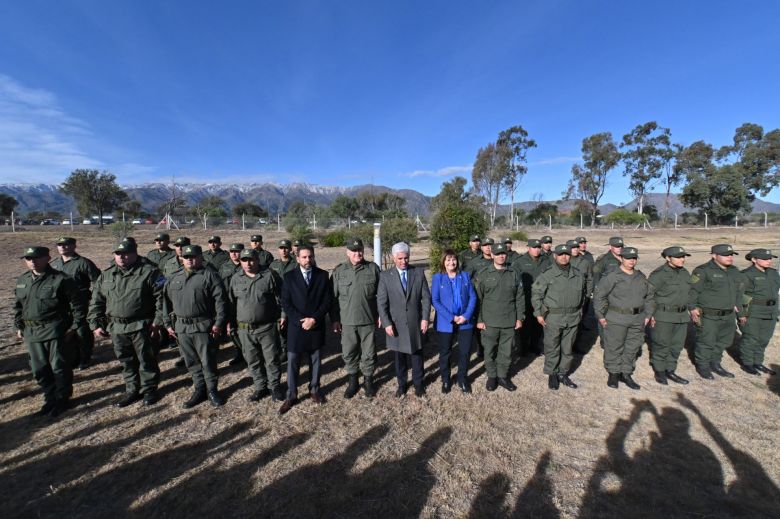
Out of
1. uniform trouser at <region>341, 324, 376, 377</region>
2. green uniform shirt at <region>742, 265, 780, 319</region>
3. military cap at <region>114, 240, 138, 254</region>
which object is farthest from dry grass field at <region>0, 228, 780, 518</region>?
military cap at <region>114, 240, 138, 254</region>

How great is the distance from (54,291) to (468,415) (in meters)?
4.49

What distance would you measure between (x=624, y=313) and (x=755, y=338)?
211cm

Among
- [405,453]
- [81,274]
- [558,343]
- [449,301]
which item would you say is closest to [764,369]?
[558,343]

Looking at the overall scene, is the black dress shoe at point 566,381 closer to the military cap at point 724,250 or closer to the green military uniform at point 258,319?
the military cap at point 724,250

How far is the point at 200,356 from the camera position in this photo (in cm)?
368

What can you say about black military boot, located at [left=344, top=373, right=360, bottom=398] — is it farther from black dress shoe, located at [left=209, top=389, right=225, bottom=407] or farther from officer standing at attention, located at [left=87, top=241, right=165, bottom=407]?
officer standing at attention, located at [left=87, top=241, right=165, bottom=407]

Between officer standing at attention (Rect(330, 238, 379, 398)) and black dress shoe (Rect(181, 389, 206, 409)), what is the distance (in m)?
1.59

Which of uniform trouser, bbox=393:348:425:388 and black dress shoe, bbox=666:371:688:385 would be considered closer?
uniform trouser, bbox=393:348:425:388

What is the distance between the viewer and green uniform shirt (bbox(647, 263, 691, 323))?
411 centimetres

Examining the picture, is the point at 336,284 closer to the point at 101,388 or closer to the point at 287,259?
the point at 287,259

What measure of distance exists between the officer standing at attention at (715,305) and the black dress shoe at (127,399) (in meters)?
6.70

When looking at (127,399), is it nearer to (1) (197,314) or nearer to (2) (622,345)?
(1) (197,314)

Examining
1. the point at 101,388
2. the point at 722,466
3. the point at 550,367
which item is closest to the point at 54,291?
the point at 101,388

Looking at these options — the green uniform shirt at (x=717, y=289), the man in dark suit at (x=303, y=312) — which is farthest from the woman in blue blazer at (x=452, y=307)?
the green uniform shirt at (x=717, y=289)
